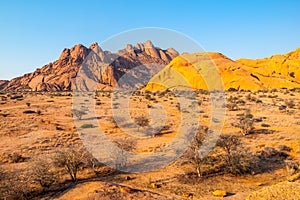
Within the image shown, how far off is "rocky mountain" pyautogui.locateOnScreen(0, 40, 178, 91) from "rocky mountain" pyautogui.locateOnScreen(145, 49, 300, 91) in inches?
540

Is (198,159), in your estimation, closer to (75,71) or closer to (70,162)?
(70,162)

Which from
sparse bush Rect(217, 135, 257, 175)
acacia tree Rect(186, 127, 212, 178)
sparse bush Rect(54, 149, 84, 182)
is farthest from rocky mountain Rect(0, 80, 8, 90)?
sparse bush Rect(217, 135, 257, 175)

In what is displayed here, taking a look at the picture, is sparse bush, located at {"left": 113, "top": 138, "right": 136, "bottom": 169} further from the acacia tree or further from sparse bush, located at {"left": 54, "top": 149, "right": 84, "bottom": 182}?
the acacia tree

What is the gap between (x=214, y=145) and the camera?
1347cm

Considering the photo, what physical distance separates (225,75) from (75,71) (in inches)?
2679

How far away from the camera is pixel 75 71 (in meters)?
104

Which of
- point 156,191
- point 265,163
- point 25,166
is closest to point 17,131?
point 25,166

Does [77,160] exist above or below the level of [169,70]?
below

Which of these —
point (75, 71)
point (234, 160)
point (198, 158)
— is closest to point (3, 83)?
point (75, 71)

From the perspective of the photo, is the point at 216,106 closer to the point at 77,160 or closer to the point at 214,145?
the point at 214,145

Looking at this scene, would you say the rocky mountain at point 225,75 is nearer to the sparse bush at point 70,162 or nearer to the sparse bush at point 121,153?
the sparse bush at point 121,153

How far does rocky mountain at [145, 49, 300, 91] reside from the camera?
6034cm

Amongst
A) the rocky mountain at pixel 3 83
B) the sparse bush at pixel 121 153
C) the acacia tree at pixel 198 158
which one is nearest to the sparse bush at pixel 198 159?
the acacia tree at pixel 198 158

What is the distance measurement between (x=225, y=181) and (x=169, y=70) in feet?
215
